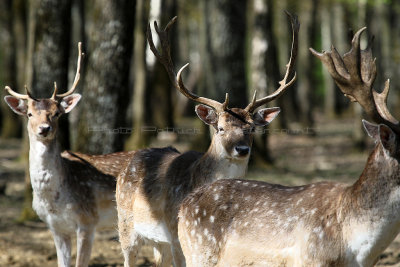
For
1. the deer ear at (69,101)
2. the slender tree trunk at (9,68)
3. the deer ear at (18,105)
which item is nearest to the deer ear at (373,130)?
the deer ear at (69,101)

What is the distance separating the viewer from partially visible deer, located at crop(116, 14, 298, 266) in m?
6.02

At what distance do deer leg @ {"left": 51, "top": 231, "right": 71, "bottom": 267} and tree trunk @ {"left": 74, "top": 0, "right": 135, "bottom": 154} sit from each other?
2.32m

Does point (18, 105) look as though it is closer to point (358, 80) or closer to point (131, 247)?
point (131, 247)

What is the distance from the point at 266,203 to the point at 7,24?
1677cm

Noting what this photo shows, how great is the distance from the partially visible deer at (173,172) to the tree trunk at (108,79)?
213 centimetres

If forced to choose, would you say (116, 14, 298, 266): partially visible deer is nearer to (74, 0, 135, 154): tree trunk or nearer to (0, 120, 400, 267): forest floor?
(0, 120, 400, 267): forest floor

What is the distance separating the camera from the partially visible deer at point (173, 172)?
6016 millimetres

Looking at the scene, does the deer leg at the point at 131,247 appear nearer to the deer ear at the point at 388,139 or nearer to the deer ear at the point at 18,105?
the deer ear at the point at 18,105

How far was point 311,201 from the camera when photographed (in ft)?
14.5

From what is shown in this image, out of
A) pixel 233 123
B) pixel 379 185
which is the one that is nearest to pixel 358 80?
pixel 379 185

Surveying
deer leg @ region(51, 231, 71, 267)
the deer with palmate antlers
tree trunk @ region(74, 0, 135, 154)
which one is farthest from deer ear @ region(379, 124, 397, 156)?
tree trunk @ region(74, 0, 135, 154)

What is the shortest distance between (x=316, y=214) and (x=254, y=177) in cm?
838

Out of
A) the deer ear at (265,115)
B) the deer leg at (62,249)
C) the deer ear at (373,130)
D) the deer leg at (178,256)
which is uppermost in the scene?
the deer ear at (373,130)

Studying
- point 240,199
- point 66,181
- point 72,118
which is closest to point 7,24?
point 72,118
